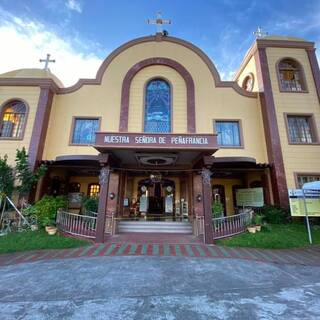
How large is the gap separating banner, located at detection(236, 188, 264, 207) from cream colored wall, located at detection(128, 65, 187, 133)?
5014 mm

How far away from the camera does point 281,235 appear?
26.0ft

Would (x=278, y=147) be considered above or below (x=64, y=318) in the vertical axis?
above

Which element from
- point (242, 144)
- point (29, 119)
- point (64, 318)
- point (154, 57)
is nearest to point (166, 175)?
point (242, 144)

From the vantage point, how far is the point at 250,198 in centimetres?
1093

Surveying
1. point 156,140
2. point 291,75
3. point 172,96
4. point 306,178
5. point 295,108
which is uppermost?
point 291,75

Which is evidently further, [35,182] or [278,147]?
[278,147]

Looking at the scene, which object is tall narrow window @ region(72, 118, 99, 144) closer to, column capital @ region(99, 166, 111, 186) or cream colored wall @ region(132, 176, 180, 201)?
column capital @ region(99, 166, 111, 186)

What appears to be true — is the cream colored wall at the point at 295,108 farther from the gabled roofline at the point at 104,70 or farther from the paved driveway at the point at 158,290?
the paved driveway at the point at 158,290

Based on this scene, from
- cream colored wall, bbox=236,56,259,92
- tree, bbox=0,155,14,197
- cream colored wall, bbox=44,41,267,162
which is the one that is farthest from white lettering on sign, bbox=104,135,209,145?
cream colored wall, bbox=236,56,259,92

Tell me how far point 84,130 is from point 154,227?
655cm

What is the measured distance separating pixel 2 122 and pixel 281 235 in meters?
14.9

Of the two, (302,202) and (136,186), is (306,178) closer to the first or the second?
(302,202)

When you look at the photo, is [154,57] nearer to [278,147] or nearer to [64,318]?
[278,147]

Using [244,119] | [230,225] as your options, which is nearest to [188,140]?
[230,225]
